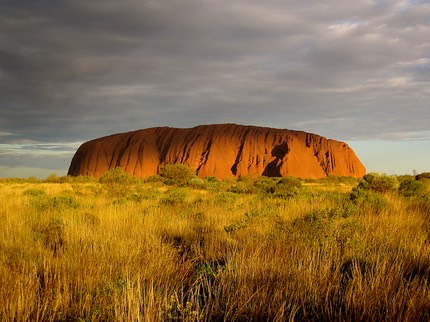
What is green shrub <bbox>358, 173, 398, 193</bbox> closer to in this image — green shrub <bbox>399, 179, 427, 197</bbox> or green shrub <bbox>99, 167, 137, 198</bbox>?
green shrub <bbox>399, 179, 427, 197</bbox>

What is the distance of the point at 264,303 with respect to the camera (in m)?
2.94

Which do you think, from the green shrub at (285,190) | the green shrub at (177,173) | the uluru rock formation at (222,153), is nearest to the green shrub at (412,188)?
the green shrub at (285,190)

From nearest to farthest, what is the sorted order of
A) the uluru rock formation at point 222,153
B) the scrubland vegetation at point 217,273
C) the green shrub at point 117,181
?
the scrubland vegetation at point 217,273
the green shrub at point 117,181
the uluru rock formation at point 222,153

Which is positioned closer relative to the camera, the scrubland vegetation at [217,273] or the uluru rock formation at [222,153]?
the scrubland vegetation at [217,273]

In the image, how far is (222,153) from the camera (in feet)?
204

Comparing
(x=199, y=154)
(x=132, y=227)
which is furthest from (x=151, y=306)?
(x=199, y=154)

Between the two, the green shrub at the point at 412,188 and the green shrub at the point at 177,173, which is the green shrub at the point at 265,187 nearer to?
the green shrub at the point at 412,188

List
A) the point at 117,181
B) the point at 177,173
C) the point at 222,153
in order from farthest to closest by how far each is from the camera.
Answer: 1. the point at 222,153
2. the point at 177,173
3. the point at 117,181

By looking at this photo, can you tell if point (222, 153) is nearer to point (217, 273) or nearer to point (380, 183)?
point (380, 183)

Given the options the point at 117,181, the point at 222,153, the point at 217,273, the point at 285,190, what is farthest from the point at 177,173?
the point at 217,273

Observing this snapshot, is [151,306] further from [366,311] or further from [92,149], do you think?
[92,149]

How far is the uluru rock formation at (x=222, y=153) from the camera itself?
→ 199 ft

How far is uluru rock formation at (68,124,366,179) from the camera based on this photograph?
60594 mm

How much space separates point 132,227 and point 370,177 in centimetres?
1582
